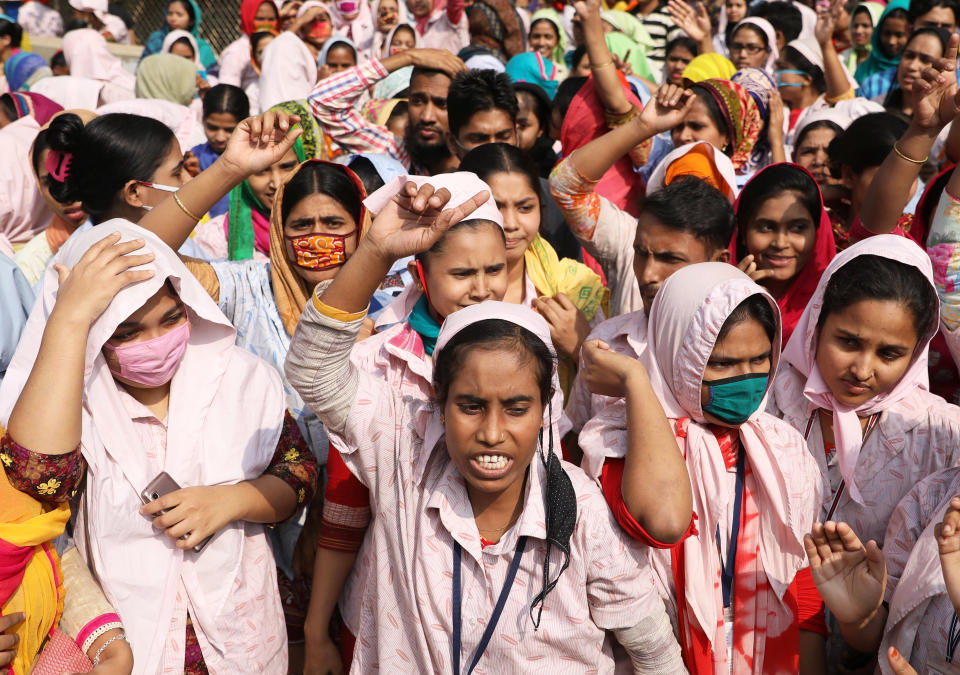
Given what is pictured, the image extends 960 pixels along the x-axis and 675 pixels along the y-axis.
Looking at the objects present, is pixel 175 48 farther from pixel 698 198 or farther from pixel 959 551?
pixel 959 551

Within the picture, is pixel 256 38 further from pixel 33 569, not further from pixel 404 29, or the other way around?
pixel 33 569

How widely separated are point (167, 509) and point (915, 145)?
286 cm

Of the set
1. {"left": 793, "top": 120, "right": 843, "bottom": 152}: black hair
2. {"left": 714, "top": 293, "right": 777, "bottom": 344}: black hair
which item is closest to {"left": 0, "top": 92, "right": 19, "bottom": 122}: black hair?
{"left": 793, "top": 120, "right": 843, "bottom": 152}: black hair

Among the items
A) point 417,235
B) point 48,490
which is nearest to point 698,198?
point 417,235

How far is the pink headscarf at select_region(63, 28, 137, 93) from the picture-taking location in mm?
9000

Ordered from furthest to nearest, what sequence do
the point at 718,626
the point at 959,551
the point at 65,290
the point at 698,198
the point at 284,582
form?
1. the point at 698,198
2. the point at 284,582
3. the point at 718,626
4. the point at 65,290
5. the point at 959,551

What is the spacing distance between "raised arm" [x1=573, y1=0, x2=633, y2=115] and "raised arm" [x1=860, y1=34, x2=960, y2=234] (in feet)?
5.18

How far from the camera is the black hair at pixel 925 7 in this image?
6867 millimetres

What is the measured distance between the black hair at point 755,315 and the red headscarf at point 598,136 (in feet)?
6.73

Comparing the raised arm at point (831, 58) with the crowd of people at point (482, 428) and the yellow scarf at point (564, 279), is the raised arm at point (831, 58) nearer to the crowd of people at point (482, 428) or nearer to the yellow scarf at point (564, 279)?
the crowd of people at point (482, 428)

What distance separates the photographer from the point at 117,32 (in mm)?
12125

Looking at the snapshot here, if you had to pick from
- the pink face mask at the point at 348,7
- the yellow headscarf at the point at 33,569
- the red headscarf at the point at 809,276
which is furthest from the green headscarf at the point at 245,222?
the pink face mask at the point at 348,7

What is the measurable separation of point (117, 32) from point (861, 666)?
502 inches

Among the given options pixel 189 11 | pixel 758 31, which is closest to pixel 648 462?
pixel 758 31
